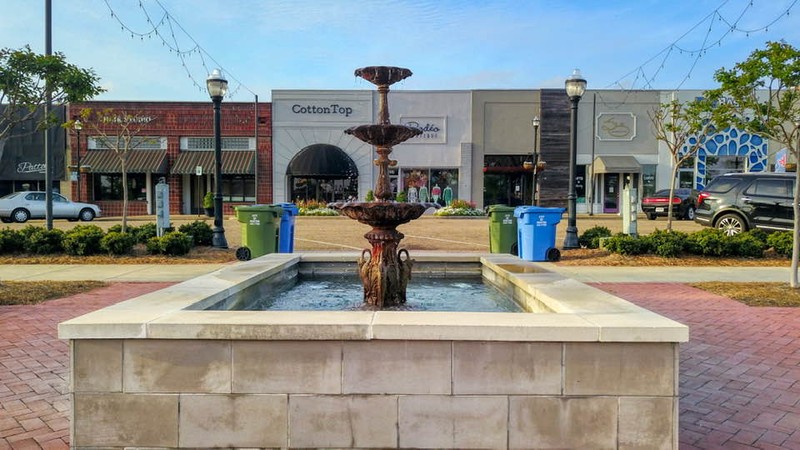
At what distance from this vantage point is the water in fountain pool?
5.74 meters

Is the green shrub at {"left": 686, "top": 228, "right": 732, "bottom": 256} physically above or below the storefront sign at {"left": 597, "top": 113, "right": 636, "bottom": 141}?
below

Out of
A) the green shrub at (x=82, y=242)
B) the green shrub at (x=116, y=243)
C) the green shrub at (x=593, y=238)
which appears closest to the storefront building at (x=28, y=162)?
the green shrub at (x=82, y=242)

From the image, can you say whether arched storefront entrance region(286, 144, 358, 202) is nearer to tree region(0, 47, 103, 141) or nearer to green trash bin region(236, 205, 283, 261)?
green trash bin region(236, 205, 283, 261)

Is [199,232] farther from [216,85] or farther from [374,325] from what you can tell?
[374,325]

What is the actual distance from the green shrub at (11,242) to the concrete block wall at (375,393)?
38.1 ft

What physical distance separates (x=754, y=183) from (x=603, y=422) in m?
15.4

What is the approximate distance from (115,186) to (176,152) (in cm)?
420

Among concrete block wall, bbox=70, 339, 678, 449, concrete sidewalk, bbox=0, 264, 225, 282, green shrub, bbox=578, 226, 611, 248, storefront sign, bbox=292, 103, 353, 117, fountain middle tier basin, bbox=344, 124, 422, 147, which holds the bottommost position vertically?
concrete sidewalk, bbox=0, 264, 225, 282

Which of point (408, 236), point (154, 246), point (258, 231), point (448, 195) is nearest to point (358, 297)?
point (258, 231)

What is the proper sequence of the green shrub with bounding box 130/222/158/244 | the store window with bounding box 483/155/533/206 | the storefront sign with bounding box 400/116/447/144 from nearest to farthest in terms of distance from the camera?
the green shrub with bounding box 130/222/158/244, the storefront sign with bounding box 400/116/447/144, the store window with bounding box 483/155/533/206

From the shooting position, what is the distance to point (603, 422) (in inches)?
130

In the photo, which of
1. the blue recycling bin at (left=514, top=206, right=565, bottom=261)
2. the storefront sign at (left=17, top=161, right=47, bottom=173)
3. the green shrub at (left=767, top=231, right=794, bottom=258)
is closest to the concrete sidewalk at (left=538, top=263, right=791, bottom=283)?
the blue recycling bin at (left=514, top=206, right=565, bottom=261)

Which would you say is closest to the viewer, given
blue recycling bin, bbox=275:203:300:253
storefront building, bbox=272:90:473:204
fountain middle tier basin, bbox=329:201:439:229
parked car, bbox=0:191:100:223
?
fountain middle tier basin, bbox=329:201:439:229

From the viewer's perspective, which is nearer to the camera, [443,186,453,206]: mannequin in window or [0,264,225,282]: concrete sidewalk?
[0,264,225,282]: concrete sidewalk
